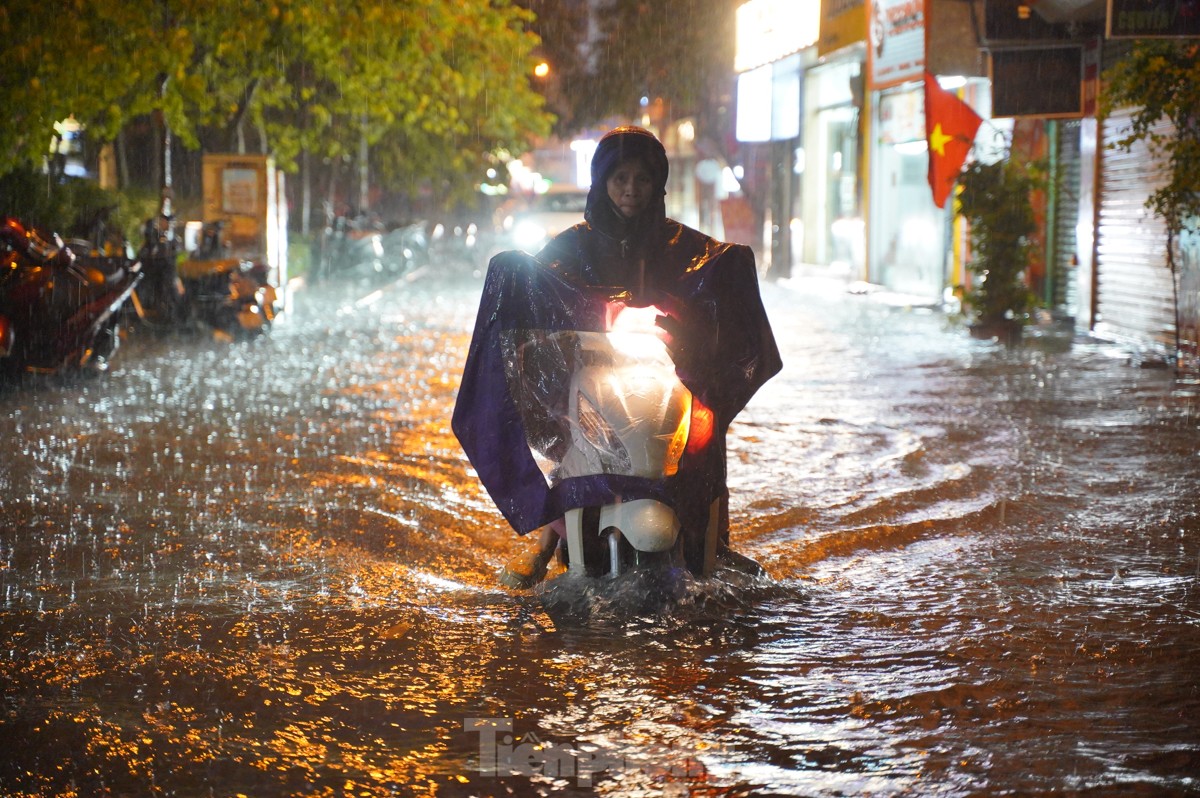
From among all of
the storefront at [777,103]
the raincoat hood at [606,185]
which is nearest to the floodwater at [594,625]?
the raincoat hood at [606,185]

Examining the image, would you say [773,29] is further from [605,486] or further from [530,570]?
[605,486]

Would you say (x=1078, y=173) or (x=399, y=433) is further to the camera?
(x=1078, y=173)

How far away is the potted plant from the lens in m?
16.3

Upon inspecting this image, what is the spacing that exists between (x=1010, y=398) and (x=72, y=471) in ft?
23.4

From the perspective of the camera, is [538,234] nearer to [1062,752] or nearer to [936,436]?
[936,436]

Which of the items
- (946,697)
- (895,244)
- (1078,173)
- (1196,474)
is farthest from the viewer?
(895,244)

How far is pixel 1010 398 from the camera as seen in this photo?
11.7m

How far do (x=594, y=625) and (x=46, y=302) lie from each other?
8614 millimetres

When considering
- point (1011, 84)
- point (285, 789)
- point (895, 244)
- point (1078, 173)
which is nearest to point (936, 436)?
point (285, 789)

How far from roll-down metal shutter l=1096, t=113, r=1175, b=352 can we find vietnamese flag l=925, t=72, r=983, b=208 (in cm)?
155

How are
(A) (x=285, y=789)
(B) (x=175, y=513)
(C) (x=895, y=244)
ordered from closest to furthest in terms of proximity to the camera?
(A) (x=285, y=789), (B) (x=175, y=513), (C) (x=895, y=244)

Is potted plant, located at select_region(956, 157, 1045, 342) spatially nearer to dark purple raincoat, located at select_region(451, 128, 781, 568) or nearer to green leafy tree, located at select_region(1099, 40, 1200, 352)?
green leafy tree, located at select_region(1099, 40, 1200, 352)

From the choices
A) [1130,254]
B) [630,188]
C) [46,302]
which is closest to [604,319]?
[630,188]

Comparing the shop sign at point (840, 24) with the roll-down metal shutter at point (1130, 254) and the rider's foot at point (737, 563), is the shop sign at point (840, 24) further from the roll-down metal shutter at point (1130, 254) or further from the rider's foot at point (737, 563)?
the rider's foot at point (737, 563)
